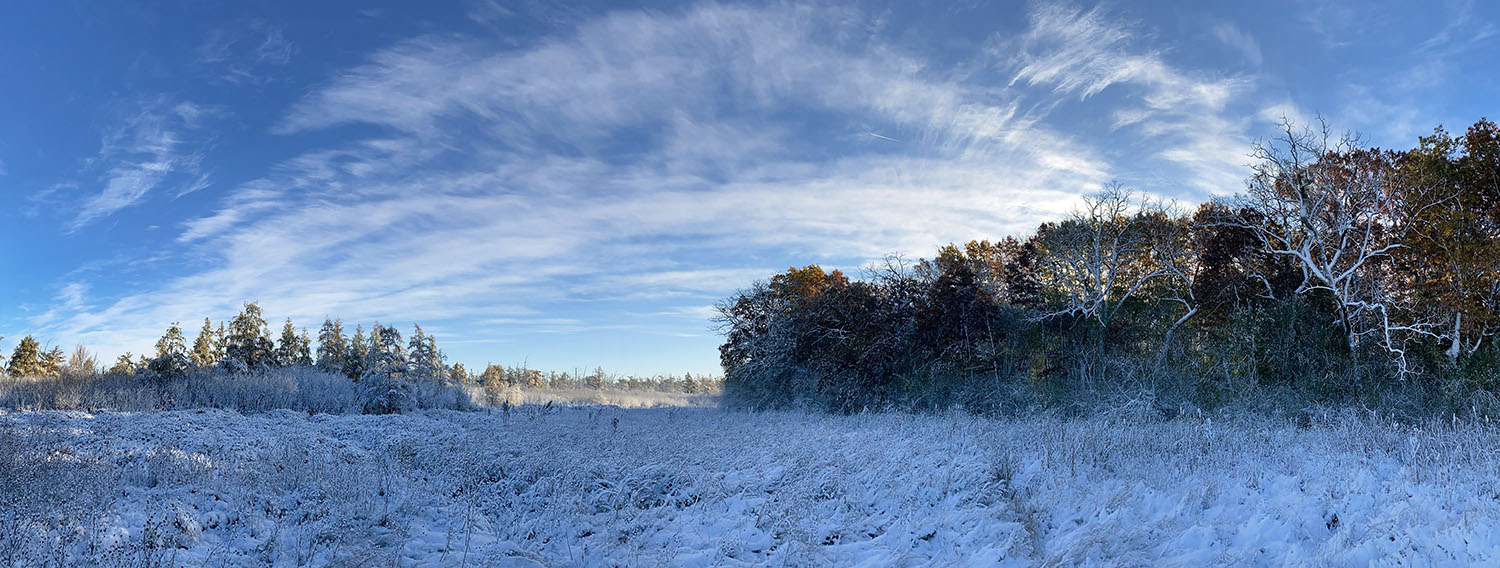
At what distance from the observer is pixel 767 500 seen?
28.3 feet

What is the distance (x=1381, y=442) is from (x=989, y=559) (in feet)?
25.0

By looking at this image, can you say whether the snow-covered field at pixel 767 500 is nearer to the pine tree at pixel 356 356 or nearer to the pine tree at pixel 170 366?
the pine tree at pixel 170 366

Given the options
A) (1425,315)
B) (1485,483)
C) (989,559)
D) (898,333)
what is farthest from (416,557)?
(1425,315)

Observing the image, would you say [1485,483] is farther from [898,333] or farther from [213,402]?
[213,402]

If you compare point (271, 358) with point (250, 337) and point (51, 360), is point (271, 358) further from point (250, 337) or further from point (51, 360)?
point (51, 360)

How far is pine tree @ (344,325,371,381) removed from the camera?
122 ft

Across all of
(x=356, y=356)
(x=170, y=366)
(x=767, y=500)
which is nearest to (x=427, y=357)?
(x=356, y=356)

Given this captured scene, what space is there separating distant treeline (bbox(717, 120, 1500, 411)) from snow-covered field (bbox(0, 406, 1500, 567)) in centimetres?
421

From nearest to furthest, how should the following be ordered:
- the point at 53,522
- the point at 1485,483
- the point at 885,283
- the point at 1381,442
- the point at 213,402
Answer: the point at 53,522, the point at 1485,483, the point at 1381,442, the point at 213,402, the point at 885,283

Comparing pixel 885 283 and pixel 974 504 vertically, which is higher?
pixel 885 283

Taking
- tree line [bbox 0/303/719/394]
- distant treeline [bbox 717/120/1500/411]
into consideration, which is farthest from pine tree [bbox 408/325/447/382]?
distant treeline [bbox 717/120/1500/411]

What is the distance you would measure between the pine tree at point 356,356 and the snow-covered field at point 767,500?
85.9 feet

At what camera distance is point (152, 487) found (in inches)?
312

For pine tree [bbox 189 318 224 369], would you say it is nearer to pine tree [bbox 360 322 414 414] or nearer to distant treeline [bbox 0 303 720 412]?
distant treeline [bbox 0 303 720 412]
